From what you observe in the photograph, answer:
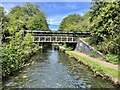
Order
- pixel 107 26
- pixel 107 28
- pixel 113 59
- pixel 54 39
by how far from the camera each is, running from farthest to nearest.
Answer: pixel 54 39 → pixel 107 26 → pixel 107 28 → pixel 113 59

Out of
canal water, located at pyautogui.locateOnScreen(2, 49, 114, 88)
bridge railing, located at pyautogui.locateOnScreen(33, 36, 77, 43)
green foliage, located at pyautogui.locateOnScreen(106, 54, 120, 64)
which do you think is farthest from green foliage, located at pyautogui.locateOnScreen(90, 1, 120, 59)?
bridge railing, located at pyautogui.locateOnScreen(33, 36, 77, 43)

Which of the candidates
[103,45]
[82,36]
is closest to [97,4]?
[103,45]

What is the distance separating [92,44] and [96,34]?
11.4ft

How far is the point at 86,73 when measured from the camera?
696 inches

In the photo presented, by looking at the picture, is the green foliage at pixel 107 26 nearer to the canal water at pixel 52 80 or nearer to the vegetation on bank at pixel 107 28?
the vegetation on bank at pixel 107 28

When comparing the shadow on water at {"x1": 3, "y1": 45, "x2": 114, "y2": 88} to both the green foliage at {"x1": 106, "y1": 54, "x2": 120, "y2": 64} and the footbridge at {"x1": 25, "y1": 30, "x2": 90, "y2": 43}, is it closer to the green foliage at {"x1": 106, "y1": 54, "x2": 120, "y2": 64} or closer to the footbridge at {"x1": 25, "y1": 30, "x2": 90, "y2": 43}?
the green foliage at {"x1": 106, "y1": 54, "x2": 120, "y2": 64}

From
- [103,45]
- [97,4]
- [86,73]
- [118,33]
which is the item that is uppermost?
[97,4]

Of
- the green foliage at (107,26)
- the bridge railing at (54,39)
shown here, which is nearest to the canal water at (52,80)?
the green foliage at (107,26)

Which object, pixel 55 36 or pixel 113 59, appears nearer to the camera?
pixel 113 59

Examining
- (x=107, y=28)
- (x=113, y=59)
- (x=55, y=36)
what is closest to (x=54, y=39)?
(x=55, y=36)

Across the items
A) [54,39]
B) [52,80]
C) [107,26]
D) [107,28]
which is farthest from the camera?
[54,39]

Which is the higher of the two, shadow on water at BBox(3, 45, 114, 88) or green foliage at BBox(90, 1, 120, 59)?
green foliage at BBox(90, 1, 120, 59)

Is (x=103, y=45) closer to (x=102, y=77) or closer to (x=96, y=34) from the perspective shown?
(x=96, y=34)

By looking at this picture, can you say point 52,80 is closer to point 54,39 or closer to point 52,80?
point 52,80
